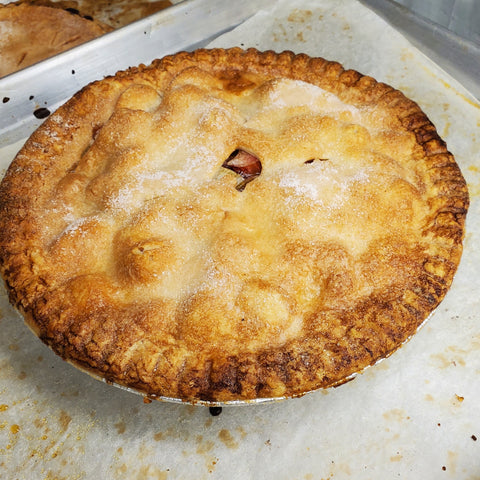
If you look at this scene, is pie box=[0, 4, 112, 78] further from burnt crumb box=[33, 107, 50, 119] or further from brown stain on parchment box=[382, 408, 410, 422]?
brown stain on parchment box=[382, 408, 410, 422]

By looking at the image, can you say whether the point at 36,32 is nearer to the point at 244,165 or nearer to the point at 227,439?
the point at 244,165

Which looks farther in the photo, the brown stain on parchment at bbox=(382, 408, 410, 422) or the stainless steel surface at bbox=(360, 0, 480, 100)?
the stainless steel surface at bbox=(360, 0, 480, 100)

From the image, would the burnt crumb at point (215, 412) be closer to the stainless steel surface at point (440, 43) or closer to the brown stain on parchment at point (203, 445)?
the brown stain on parchment at point (203, 445)

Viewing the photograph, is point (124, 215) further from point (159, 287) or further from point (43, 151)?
point (43, 151)

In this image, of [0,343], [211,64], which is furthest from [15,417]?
[211,64]

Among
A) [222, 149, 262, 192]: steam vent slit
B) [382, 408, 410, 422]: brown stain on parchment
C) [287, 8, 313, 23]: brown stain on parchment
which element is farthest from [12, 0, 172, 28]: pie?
[382, 408, 410, 422]: brown stain on parchment

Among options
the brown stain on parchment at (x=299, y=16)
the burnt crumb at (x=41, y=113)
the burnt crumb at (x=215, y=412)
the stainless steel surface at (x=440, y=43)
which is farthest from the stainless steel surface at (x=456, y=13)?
the burnt crumb at (x=215, y=412)
